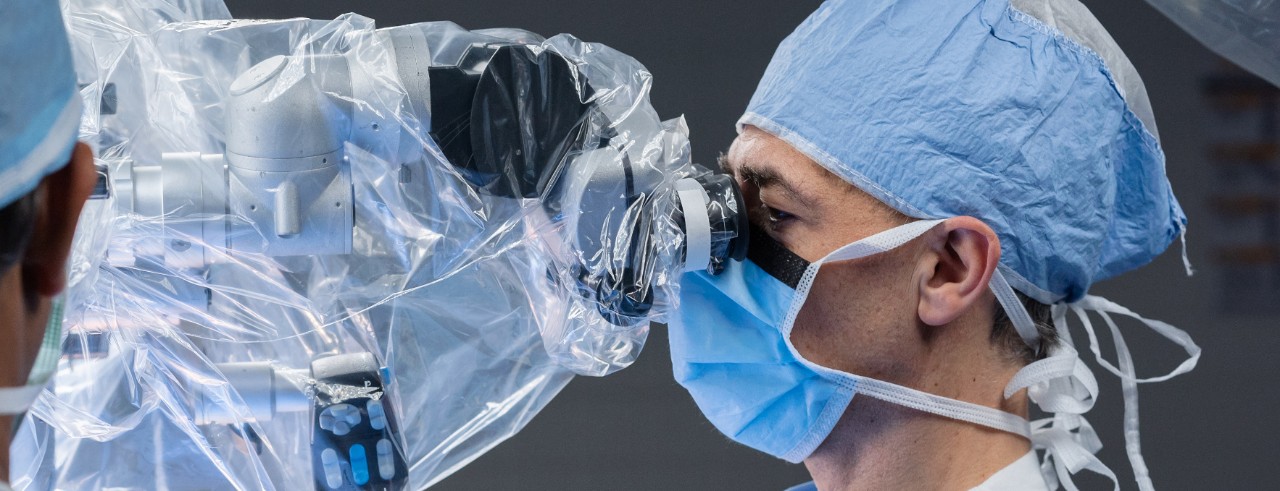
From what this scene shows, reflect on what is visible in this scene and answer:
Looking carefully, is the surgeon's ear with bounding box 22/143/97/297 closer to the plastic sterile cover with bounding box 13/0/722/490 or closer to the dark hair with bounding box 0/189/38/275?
the dark hair with bounding box 0/189/38/275

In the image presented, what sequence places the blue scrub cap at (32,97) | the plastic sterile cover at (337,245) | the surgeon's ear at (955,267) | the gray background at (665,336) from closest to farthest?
the blue scrub cap at (32,97) → the plastic sterile cover at (337,245) → the surgeon's ear at (955,267) → the gray background at (665,336)

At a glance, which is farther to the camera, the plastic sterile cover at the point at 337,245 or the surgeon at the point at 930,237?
the surgeon at the point at 930,237

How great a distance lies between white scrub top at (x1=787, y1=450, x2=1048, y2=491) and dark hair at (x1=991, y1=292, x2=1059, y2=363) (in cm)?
12

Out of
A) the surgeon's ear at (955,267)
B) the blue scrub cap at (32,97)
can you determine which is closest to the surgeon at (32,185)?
the blue scrub cap at (32,97)

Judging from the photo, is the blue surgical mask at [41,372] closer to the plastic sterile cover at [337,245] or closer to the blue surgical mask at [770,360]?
the plastic sterile cover at [337,245]

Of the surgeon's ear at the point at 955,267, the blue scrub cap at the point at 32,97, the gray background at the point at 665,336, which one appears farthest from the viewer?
the gray background at the point at 665,336

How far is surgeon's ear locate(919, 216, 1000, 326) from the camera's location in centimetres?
116

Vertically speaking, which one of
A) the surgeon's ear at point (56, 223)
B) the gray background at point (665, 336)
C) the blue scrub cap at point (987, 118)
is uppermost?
the surgeon's ear at point (56, 223)

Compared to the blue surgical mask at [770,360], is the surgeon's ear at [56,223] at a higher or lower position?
higher

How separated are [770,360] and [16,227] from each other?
0.83 meters

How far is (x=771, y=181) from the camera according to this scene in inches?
48.0

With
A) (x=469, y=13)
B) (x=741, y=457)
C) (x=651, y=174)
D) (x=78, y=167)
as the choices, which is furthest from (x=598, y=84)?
(x=741, y=457)

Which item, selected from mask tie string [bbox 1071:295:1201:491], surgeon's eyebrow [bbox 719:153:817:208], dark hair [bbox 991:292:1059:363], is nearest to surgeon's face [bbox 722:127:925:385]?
surgeon's eyebrow [bbox 719:153:817:208]

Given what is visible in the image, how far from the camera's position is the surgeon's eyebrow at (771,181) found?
1198 mm
